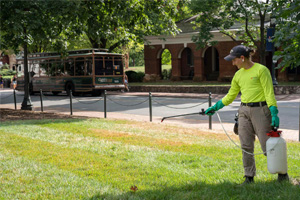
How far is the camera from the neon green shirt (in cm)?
497

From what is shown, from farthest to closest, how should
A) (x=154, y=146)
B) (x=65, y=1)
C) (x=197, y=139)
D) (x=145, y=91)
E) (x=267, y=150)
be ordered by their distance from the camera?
(x=145, y=91) → (x=65, y=1) → (x=197, y=139) → (x=154, y=146) → (x=267, y=150)

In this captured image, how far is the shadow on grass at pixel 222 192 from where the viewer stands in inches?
187

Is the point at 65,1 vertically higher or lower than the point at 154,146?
higher

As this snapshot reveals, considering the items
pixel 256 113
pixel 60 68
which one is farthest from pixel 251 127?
pixel 60 68

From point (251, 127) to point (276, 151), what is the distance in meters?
0.51

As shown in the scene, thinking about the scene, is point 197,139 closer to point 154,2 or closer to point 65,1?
point 65,1

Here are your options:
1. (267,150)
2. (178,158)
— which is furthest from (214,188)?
(178,158)

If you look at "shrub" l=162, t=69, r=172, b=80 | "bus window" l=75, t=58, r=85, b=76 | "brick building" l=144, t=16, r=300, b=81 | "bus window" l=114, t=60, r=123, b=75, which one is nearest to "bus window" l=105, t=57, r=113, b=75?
"bus window" l=114, t=60, r=123, b=75

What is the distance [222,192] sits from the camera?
4.94 m

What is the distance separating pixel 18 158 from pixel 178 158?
2869 millimetres

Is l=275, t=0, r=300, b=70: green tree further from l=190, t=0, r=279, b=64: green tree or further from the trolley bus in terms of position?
the trolley bus

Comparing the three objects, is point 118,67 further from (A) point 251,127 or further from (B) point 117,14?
(A) point 251,127

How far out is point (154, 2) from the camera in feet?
57.0

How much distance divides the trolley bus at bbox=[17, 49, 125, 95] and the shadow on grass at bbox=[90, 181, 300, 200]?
938 inches
